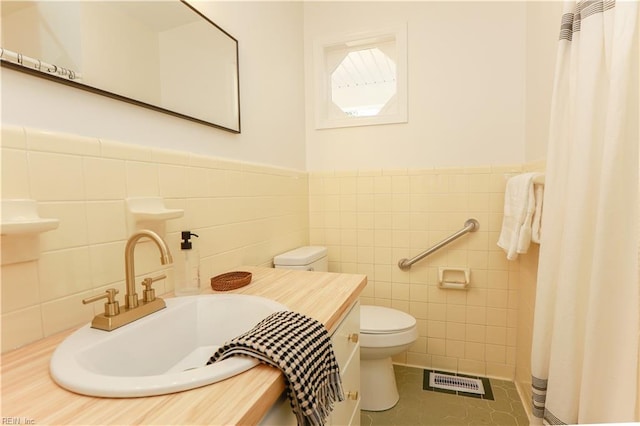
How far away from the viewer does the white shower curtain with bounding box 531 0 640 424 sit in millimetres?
731

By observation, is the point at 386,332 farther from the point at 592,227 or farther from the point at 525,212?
the point at 592,227

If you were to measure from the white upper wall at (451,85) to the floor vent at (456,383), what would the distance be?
1.32m

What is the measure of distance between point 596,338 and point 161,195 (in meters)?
1.29

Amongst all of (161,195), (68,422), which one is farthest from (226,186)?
(68,422)

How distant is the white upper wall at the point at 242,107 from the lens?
0.70m

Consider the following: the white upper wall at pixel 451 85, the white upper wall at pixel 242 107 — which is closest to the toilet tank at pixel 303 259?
the white upper wall at pixel 242 107

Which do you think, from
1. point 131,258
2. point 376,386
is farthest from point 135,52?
point 376,386

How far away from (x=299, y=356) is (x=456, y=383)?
1705 mm

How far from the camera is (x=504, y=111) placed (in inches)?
71.3

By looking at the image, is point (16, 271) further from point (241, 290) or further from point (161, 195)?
point (241, 290)

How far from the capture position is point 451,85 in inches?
74.6

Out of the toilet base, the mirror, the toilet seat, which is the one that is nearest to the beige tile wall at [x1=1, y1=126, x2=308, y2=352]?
the mirror

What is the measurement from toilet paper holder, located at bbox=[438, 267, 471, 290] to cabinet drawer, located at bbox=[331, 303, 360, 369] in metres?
0.98

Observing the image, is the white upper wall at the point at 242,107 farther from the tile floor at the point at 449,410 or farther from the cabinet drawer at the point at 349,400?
the tile floor at the point at 449,410
